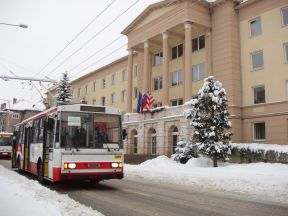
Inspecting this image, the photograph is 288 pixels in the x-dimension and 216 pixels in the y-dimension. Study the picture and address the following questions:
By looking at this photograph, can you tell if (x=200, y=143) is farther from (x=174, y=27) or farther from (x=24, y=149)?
(x=174, y=27)

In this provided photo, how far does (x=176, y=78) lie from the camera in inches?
1495

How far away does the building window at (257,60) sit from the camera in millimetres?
30406

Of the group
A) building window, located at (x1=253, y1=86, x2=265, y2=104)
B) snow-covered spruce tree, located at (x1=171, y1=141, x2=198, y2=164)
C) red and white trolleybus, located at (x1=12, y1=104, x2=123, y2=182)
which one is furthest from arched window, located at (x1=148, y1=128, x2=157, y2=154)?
red and white trolleybus, located at (x1=12, y1=104, x2=123, y2=182)

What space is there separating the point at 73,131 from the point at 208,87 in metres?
13.5

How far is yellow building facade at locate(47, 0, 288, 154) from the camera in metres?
28.8

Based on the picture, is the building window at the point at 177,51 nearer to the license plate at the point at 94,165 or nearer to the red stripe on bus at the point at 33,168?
the red stripe on bus at the point at 33,168

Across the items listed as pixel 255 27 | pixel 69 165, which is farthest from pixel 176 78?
pixel 69 165

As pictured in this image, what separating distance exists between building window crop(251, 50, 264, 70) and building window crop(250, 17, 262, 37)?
170 cm

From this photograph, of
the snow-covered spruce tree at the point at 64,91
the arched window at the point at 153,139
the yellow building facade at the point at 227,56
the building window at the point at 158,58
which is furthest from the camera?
the snow-covered spruce tree at the point at 64,91

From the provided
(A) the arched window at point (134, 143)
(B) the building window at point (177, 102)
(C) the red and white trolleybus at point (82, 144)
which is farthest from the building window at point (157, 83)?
(C) the red and white trolleybus at point (82, 144)

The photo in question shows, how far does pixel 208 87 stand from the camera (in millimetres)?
24047

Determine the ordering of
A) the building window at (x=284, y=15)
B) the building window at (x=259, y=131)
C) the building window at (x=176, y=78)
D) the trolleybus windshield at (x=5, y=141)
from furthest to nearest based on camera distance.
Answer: the trolleybus windshield at (x=5, y=141), the building window at (x=176, y=78), the building window at (x=259, y=131), the building window at (x=284, y=15)

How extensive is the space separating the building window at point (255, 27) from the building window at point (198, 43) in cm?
516

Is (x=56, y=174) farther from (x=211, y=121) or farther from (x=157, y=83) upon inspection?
(x=157, y=83)
